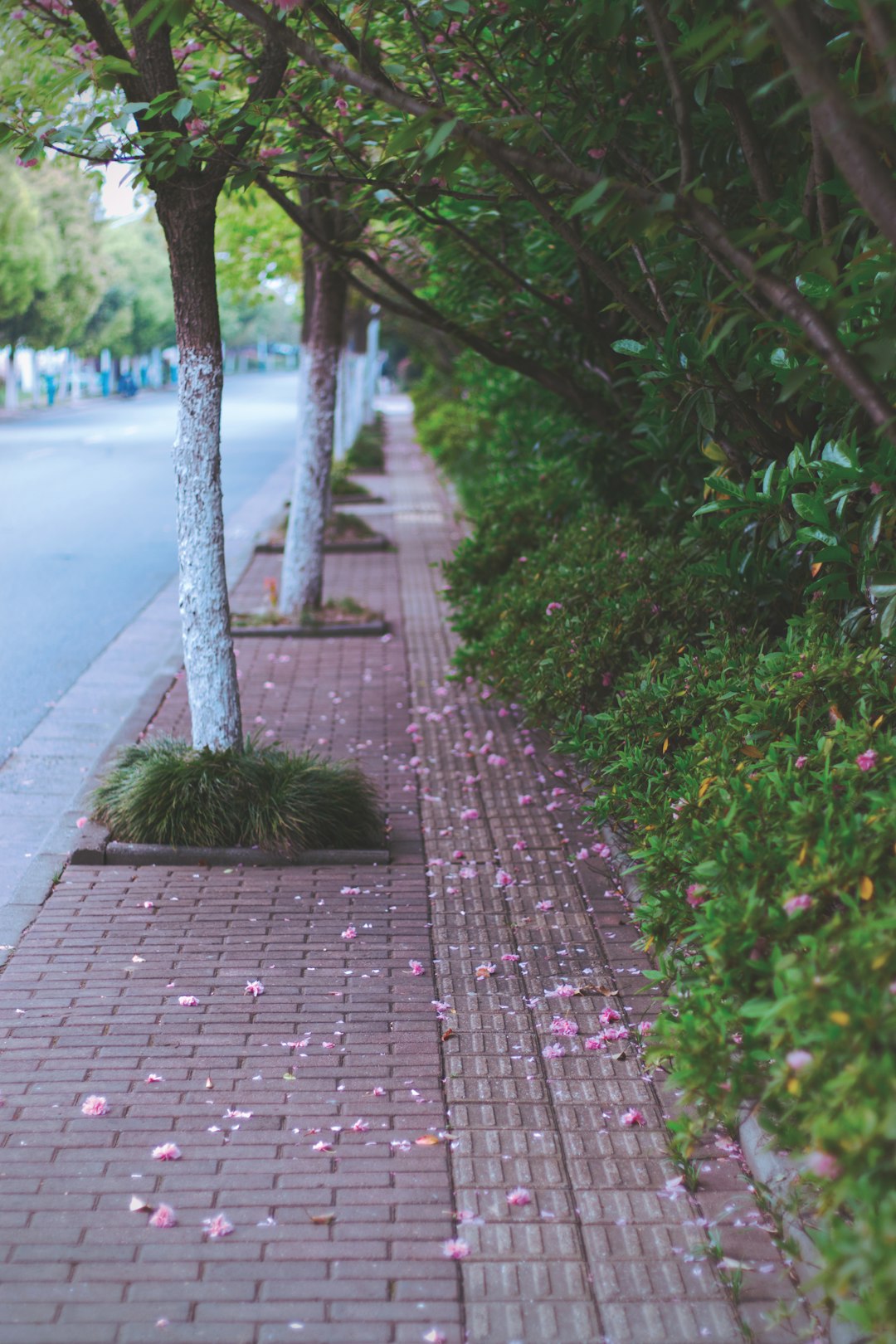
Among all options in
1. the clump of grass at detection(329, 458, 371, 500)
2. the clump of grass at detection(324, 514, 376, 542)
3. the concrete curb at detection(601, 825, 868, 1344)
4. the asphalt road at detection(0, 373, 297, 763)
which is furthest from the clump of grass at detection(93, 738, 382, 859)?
the clump of grass at detection(329, 458, 371, 500)

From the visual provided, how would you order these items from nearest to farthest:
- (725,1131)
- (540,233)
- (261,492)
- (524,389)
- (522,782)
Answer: (725,1131) < (522,782) < (540,233) < (524,389) < (261,492)

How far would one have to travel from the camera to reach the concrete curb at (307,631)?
10.7m

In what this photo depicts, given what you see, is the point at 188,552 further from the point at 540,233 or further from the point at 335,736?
the point at 540,233

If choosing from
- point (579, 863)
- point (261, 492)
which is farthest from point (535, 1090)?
point (261, 492)

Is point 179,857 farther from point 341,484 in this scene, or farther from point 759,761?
point 341,484

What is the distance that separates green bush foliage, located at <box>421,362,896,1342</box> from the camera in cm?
258

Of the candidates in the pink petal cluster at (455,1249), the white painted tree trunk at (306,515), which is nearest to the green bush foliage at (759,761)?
the pink petal cluster at (455,1249)

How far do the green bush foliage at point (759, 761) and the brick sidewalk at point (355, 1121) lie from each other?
415 millimetres

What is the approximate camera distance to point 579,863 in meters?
5.91

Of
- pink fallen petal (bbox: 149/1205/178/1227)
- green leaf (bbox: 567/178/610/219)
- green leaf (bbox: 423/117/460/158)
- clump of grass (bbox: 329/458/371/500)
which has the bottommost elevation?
clump of grass (bbox: 329/458/371/500)

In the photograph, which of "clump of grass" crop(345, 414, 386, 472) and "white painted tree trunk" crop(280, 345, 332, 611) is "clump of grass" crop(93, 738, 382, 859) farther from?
"clump of grass" crop(345, 414, 386, 472)

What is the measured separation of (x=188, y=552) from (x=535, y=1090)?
3221 millimetres

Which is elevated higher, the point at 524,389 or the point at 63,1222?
the point at 524,389

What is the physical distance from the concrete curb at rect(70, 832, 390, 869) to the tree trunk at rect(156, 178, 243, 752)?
0.59 m
